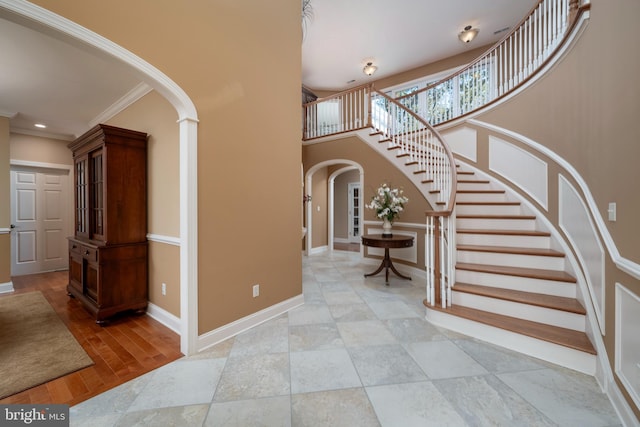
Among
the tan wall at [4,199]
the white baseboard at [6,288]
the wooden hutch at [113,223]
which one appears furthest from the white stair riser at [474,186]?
the white baseboard at [6,288]

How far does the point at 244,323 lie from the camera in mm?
2443

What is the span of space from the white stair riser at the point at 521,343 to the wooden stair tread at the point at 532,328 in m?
0.03

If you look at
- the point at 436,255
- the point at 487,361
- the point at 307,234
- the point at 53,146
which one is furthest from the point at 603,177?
the point at 53,146

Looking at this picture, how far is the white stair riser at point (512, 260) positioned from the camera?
2604mm

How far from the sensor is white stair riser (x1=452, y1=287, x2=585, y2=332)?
6.80ft

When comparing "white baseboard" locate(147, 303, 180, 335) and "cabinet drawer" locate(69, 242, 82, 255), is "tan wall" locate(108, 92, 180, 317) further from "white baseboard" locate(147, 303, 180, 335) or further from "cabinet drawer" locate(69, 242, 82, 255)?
"cabinet drawer" locate(69, 242, 82, 255)

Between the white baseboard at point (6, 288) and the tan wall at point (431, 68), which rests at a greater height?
the tan wall at point (431, 68)

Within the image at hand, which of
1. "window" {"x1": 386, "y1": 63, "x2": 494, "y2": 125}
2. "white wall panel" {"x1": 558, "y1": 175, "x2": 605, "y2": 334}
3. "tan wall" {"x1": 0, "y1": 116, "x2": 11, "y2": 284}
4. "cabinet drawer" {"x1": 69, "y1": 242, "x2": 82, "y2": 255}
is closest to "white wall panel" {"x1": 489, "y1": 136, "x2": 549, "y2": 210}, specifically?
"white wall panel" {"x1": 558, "y1": 175, "x2": 605, "y2": 334}

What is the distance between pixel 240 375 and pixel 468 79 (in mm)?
5974

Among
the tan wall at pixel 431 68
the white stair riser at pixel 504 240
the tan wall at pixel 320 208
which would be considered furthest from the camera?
the tan wall at pixel 320 208

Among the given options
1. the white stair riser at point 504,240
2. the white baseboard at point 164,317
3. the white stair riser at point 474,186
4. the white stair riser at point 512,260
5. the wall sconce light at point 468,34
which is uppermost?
the wall sconce light at point 468,34

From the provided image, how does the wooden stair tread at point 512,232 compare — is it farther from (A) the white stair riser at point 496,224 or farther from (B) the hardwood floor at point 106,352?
(B) the hardwood floor at point 106,352

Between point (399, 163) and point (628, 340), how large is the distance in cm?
369

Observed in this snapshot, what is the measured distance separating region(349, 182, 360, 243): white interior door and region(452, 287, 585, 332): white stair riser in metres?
5.96
